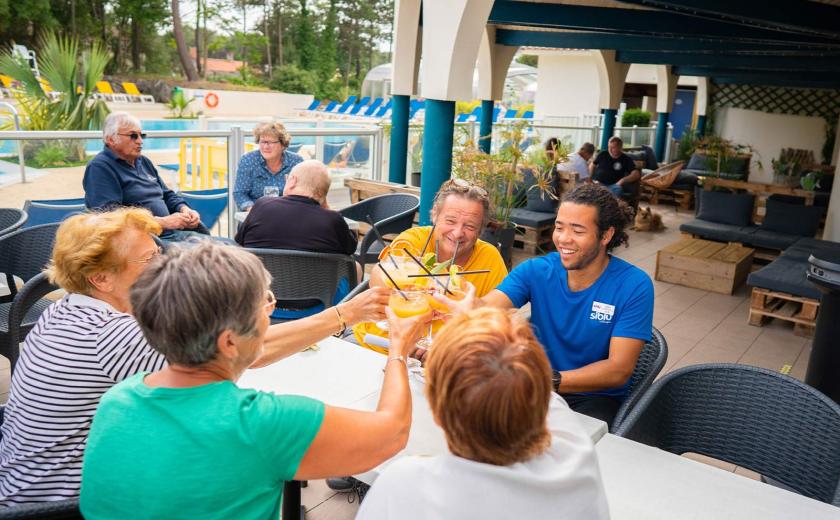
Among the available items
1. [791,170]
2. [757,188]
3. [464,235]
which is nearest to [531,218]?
[464,235]

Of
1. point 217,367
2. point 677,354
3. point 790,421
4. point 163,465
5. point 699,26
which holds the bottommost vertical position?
point 677,354

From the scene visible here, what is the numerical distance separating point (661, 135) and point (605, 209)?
46.5 ft

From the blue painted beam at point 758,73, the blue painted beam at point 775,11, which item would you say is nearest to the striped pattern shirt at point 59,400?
the blue painted beam at point 775,11

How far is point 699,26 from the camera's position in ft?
23.3

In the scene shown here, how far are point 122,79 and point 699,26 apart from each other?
98.0 feet

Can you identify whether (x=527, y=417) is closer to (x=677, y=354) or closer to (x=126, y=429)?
(x=126, y=429)

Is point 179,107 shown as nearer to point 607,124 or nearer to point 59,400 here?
point 607,124

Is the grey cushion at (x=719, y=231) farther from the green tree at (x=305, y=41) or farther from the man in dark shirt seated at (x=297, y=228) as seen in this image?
the green tree at (x=305, y=41)

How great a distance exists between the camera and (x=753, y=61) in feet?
33.8

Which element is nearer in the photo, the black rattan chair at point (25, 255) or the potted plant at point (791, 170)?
the black rattan chair at point (25, 255)

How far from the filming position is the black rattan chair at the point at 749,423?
1839mm

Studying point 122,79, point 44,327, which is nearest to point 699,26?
point 44,327

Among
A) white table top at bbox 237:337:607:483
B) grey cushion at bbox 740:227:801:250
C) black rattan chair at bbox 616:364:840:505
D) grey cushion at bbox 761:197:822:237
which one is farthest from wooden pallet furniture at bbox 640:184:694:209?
white table top at bbox 237:337:607:483

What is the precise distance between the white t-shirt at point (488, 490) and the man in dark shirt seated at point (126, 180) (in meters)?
3.11
